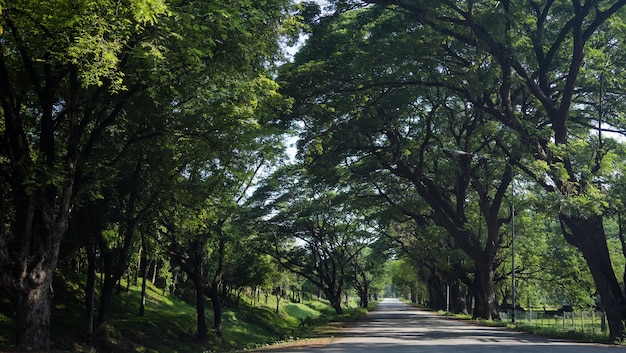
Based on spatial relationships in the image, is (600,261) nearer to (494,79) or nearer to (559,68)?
(494,79)

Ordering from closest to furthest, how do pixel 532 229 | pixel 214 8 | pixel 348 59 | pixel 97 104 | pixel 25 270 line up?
pixel 214 8, pixel 25 270, pixel 97 104, pixel 348 59, pixel 532 229

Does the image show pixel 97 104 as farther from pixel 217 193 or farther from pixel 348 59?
pixel 348 59

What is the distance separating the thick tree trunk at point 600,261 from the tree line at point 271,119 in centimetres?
7

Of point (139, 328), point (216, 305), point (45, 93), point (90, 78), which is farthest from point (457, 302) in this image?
point (90, 78)

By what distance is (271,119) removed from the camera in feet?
57.4

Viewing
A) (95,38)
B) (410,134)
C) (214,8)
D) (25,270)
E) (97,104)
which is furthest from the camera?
(410,134)

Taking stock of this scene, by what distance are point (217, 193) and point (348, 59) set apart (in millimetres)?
6592

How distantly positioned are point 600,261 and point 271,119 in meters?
12.5

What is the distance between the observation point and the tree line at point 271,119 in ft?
38.0

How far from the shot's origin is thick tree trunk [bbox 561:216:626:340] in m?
18.8

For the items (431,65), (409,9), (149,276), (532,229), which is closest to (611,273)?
(431,65)

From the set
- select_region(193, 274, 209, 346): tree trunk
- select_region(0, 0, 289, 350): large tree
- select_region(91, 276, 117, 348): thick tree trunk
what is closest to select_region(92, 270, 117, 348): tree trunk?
select_region(91, 276, 117, 348): thick tree trunk

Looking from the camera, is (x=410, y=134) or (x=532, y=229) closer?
(x=410, y=134)

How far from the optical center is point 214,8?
36.2ft
